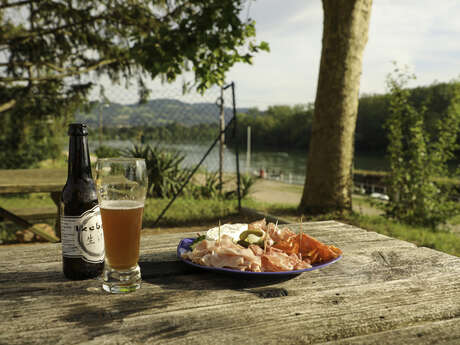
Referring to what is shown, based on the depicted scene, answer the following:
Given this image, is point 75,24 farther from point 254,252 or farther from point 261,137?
point 261,137

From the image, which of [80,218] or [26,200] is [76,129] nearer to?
[80,218]

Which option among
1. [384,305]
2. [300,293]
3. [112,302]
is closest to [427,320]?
[384,305]

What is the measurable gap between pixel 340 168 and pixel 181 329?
14.6 feet

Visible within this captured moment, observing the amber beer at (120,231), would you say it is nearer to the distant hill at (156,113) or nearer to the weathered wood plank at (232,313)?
the weathered wood plank at (232,313)

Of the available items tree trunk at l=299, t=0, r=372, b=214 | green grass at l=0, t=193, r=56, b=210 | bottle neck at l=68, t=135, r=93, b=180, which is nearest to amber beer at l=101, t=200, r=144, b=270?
bottle neck at l=68, t=135, r=93, b=180

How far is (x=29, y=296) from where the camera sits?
3.02ft

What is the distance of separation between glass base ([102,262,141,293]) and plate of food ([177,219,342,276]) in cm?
19

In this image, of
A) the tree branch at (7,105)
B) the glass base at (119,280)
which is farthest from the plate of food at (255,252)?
the tree branch at (7,105)

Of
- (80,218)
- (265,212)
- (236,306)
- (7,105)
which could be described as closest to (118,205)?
(80,218)

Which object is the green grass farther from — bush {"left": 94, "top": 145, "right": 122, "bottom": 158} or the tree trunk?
the tree trunk

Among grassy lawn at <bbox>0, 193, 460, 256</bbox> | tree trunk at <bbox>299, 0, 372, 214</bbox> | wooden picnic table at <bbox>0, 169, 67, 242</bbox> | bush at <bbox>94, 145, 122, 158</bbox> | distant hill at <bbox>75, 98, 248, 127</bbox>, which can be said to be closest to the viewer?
wooden picnic table at <bbox>0, 169, 67, 242</bbox>

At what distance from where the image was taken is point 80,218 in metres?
0.99

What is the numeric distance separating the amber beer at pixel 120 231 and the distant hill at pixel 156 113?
666cm

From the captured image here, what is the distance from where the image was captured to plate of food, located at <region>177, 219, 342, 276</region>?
3.31ft
